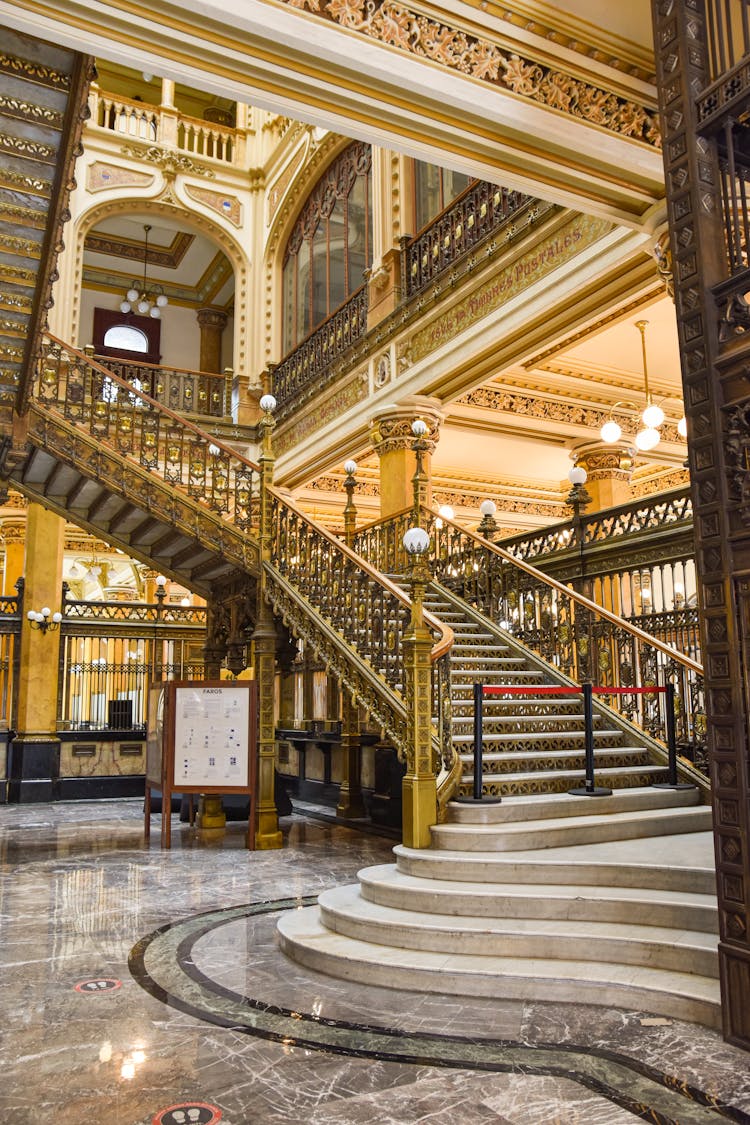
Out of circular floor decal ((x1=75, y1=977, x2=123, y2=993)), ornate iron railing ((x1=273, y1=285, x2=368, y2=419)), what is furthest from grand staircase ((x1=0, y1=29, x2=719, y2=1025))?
ornate iron railing ((x1=273, y1=285, x2=368, y2=419))

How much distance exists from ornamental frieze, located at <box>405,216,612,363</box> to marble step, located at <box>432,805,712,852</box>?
514 centimetres

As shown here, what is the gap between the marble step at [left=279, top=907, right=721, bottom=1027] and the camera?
157 inches

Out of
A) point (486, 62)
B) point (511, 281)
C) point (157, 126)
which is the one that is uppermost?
point (157, 126)

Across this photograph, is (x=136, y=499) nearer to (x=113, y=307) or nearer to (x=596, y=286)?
(x=596, y=286)

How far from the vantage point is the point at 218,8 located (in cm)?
497

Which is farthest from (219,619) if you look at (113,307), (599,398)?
(113,307)

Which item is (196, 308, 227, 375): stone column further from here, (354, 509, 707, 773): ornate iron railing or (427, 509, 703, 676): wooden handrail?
(427, 509, 703, 676): wooden handrail

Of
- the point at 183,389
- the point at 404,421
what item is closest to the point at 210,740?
the point at 404,421

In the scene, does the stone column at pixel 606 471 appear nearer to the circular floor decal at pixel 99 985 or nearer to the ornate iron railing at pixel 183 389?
the ornate iron railing at pixel 183 389

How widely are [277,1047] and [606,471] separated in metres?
11.6

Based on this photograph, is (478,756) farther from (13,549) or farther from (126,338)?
(126,338)

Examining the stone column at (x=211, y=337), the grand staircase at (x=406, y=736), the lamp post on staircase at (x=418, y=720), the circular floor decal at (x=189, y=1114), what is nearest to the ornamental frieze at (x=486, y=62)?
the grand staircase at (x=406, y=736)

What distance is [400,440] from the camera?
479 inches

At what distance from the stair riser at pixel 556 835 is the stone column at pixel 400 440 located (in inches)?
257
